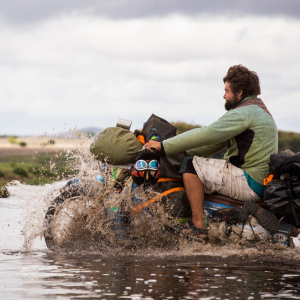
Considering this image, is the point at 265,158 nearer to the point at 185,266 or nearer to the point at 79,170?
the point at 185,266

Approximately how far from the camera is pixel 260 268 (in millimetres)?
7328

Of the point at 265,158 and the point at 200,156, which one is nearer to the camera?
the point at 265,158

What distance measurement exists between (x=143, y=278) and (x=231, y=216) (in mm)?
1674

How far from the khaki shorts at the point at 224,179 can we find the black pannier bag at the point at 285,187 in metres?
0.38

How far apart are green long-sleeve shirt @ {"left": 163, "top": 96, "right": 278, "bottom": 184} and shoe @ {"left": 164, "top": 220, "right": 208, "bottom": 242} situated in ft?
2.65

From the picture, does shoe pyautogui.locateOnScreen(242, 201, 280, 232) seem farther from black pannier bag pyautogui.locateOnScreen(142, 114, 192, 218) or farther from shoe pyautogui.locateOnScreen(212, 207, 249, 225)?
black pannier bag pyautogui.locateOnScreen(142, 114, 192, 218)

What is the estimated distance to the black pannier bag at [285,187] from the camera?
756 centimetres

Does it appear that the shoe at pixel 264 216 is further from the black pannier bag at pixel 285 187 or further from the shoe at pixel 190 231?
the shoe at pixel 190 231

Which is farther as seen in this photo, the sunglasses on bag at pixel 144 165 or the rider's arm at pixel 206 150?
the rider's arm at pixel 206 150

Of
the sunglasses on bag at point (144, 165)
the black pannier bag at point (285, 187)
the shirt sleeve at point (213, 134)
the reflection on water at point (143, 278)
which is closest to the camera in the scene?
the reflection on water at point (143, 278)

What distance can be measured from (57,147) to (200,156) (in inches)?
69.6

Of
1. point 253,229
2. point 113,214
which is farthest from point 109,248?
point 253,229

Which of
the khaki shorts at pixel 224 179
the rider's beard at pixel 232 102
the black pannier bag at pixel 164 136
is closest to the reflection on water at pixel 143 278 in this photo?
the khaki shorts at pixel 224 179

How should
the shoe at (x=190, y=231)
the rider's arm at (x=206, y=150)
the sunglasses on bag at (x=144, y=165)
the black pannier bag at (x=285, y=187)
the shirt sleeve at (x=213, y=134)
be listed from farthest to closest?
the rider's arm at (x=206, y=150) < the shoe at (x=190, y=231) < the sunglasses on bag at (x=144, y=165) < the shirt sleeve at (x=213, y=134) < the black pannier bag at (x=285, y=187)
